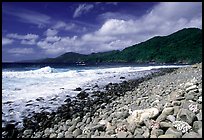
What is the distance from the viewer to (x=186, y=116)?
4.79m

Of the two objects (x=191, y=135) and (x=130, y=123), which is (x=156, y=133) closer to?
(x=191, y=135)

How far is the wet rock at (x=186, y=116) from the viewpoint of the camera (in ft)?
15.4

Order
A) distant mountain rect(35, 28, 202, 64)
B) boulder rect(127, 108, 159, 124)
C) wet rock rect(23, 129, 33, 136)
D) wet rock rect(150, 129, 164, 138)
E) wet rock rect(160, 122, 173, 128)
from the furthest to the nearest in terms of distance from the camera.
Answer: distant mountain rect(35, 28, 202, 64)
wet rock rect(23, 129, 33, 136)
boulder rect(127, 108, 159, 124)
wet rock rect(160, 122, 173, 128)
wet rock rect(150, 129, 164, 138)

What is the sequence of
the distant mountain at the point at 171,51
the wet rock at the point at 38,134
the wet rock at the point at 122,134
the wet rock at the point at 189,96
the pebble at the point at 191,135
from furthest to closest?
the distant mountain at the point at 171,51 → the wet rock at the point at 38,134 → the wet rock at the point at 189,96 → the wet rock at the point at 122,134 → the pebble at the point at 191,135

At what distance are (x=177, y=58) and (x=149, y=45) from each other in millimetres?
38089

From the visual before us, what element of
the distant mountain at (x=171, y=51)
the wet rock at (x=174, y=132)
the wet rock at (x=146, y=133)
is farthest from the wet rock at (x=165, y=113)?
the distant mountain at (x=171, y=51)

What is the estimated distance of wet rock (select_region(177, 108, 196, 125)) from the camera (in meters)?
4.70

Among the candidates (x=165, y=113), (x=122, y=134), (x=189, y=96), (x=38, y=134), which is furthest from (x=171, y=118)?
(x=38, y=134)

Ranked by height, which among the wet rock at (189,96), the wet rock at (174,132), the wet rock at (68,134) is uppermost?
the wet rock at (189,96)

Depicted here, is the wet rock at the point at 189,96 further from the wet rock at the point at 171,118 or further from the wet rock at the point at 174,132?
the wet rock at the point at 174,132

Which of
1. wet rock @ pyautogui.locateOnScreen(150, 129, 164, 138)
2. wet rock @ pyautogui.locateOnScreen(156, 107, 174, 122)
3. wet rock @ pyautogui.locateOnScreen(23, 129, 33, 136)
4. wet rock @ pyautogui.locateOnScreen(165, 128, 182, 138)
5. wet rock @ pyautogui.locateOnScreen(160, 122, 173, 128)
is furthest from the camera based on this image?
wet rock @ pyautogui.locateOnScreen(23, 129, 33, 136)

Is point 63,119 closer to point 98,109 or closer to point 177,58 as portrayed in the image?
point 98,109

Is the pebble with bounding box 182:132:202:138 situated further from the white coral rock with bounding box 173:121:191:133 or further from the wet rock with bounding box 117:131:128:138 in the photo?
the wet rock with bounding box 117:131:128:138

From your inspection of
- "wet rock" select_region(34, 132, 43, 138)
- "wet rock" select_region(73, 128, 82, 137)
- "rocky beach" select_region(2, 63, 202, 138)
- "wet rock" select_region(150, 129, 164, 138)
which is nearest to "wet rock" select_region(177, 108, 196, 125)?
"rocky beach" select_region(2, 63, 202, 138)
